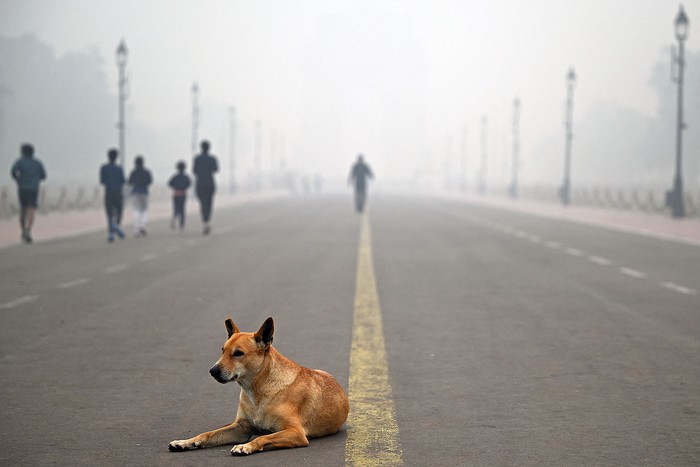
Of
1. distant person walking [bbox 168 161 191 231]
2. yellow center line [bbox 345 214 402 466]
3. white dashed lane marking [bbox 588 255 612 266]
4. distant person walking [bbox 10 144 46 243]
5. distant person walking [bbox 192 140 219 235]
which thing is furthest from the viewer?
distant person walking [bbox 168 161 191 231]

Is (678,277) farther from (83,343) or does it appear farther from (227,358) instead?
(227,358)

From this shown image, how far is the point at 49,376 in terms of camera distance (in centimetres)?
839

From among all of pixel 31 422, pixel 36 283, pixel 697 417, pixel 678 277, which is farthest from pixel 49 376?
pixel 678 277

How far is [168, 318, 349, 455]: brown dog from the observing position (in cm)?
581

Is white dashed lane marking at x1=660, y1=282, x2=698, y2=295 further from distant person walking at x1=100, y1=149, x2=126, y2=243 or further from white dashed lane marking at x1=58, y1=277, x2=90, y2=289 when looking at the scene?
distant person walking at x1=100, y1=149, x2=126, y2=243

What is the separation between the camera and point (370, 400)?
7449mm

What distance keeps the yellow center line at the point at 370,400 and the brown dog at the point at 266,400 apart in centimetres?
28

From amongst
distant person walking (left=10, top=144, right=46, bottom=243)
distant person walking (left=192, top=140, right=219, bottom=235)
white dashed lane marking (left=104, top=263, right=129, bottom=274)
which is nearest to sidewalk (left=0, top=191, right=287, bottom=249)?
distant person walking (left=10, top=144, right=46, bottom=243)

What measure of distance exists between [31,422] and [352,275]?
10.7 metres

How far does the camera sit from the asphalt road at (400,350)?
6.27 meters

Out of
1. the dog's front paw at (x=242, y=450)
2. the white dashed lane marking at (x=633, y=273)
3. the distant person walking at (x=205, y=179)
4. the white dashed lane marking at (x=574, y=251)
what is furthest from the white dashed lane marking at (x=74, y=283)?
the distant person walking at (x=205, y=179)

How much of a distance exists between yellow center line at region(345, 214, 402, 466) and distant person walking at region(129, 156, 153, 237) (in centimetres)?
1647

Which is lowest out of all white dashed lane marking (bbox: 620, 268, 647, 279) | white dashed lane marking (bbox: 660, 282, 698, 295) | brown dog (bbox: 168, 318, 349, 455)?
white dashed lane marking (bbox: 620, 268, 647, 279)

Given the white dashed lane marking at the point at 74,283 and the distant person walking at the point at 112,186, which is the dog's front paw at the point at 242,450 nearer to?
the white dashed lane marking at the point at 74,283
